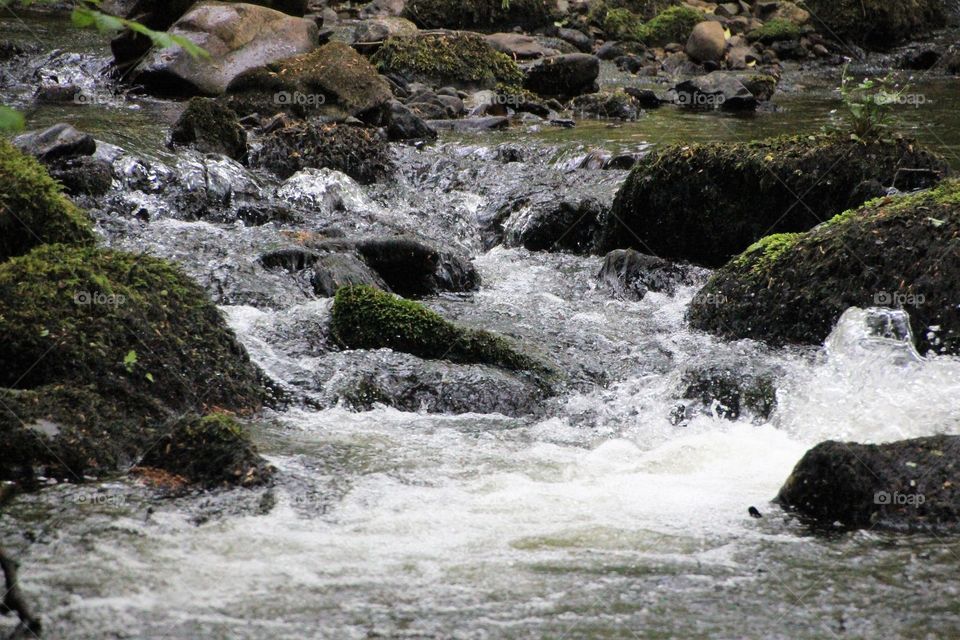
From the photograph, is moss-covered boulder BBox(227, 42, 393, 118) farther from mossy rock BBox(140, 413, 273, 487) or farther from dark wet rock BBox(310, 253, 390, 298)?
mossy rock BBox(140, 413, 273, 487)

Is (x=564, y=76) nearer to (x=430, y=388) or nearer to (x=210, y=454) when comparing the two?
(x=430, y=388)

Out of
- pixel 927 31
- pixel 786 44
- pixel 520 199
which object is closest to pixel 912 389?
pixel 520 199

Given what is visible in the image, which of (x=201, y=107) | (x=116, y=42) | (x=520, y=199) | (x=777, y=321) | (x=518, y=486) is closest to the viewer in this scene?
(x=518, y=486)

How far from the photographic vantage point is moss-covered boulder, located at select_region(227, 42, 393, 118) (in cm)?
1390

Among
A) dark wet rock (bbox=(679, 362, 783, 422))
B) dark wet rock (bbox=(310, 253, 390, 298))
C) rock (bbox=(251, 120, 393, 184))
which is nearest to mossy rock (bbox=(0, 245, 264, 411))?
dark wet rock (bbox=(310, 253, 390, 298))

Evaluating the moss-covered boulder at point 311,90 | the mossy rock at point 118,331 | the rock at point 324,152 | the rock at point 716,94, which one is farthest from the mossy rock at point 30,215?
the rock at point 716,94

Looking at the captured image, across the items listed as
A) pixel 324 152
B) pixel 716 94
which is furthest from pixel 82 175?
pixel 716 94

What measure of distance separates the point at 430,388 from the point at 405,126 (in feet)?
26.8

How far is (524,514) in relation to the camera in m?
4.34

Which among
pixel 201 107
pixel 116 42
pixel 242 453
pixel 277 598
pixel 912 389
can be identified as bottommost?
pixel 277 598

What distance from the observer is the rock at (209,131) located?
38.0ft

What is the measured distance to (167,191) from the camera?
10180 millimetres

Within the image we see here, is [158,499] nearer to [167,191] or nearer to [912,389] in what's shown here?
[912,389]

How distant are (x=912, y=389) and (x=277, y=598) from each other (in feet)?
13.2
